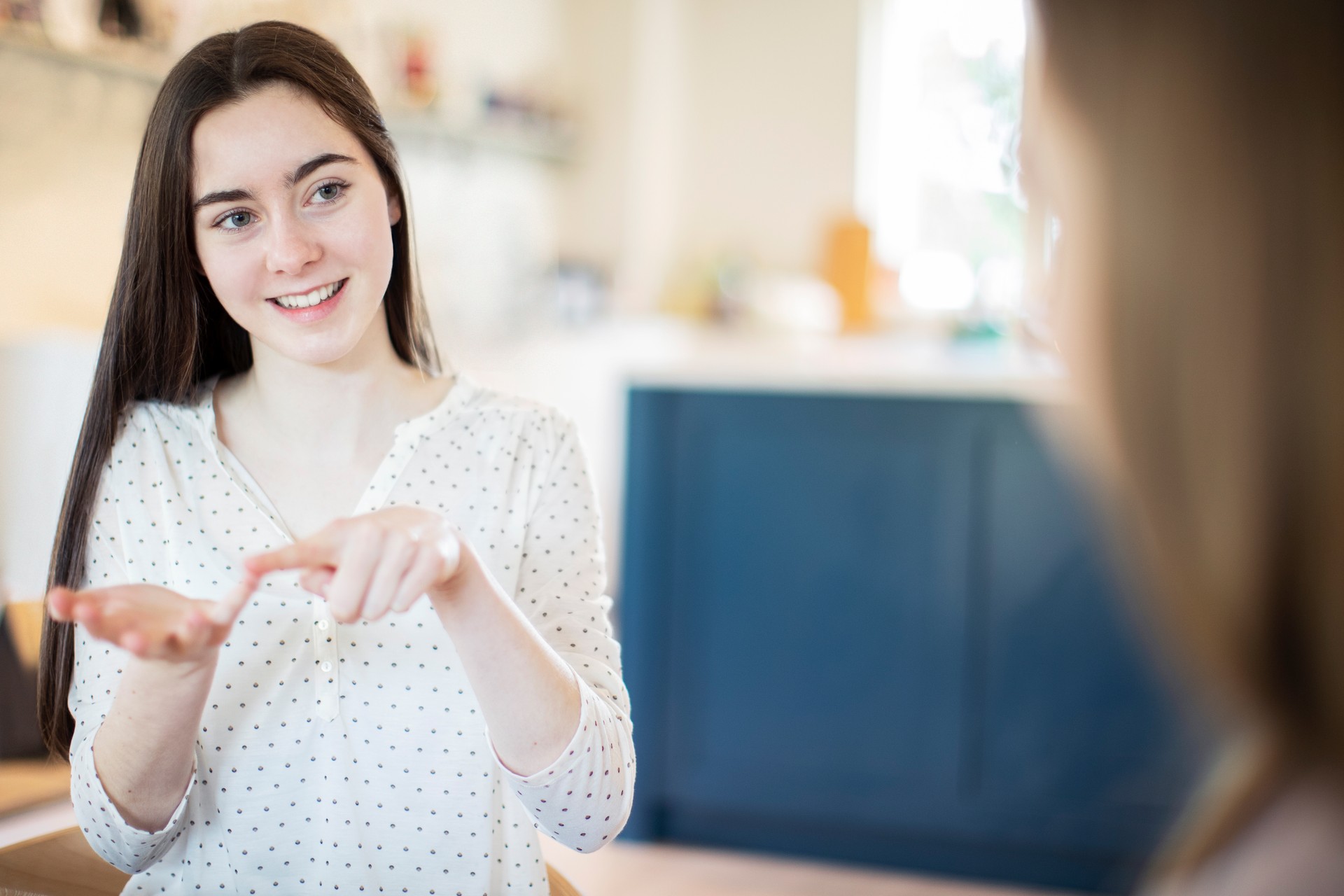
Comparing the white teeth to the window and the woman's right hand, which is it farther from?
the window

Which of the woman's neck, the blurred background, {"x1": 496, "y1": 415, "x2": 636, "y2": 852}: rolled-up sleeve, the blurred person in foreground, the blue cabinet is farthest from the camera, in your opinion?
the blue cabinet

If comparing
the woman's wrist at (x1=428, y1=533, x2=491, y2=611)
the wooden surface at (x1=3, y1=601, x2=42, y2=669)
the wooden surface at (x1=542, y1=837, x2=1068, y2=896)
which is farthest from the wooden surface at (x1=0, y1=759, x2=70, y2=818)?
the wooden surface at (x1=542, y1=837, x2=1068, y2=896)

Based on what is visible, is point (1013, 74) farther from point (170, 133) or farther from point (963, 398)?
point (170, 133)

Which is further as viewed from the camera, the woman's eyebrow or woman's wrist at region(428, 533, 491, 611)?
the woman's eyebrow

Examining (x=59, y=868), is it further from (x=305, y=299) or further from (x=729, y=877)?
(x=729, y=877)

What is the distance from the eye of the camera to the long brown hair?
3.30 feet

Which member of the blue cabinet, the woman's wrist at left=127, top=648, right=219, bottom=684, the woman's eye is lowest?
the blue cabinet

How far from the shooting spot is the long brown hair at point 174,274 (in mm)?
1005

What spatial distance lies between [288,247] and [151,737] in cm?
40

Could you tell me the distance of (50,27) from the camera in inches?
77.7

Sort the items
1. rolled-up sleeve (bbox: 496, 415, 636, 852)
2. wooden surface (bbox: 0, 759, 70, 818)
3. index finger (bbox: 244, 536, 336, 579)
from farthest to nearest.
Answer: wooden surface (bbox: 0, 759, 70, 818), rolled-up sleeve (bbox: 496, 415, 636, 852), index finger (bbox: 244, 536, 336, 579)

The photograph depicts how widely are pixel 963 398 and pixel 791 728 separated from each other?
0.74 m

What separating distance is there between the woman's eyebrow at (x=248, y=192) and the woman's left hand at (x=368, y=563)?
38 centimetres

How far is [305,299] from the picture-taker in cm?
104
